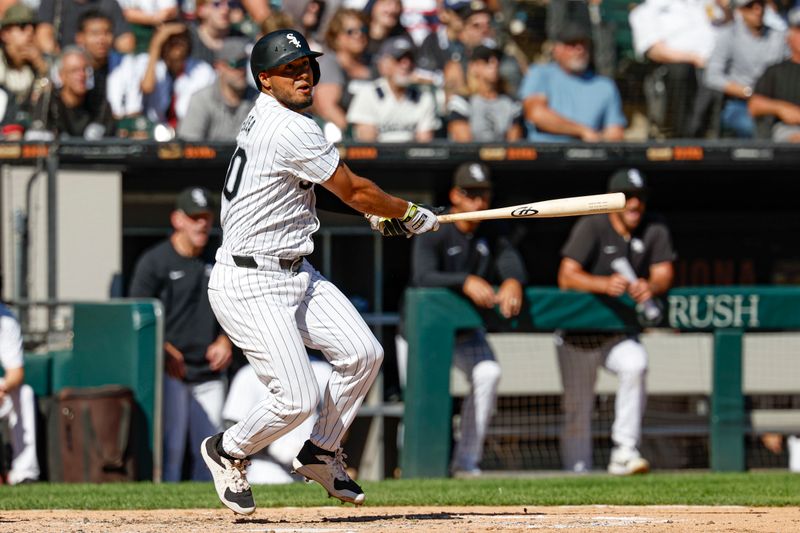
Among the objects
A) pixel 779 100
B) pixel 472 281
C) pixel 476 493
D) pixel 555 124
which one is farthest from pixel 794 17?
pixel 476 493

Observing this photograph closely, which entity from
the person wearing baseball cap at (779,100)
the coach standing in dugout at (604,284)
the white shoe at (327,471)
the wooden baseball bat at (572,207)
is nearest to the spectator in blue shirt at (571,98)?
the person wearing baseball cap at (779,100)

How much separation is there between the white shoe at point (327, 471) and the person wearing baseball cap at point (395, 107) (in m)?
4.12

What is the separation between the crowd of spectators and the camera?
880 centimetres

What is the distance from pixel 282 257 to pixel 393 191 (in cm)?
451

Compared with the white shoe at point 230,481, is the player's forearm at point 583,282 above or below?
above

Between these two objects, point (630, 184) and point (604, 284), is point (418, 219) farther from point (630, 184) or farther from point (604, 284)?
point (630, 184)

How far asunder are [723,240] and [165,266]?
4.16 metres

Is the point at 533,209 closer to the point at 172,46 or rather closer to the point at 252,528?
the point at 252,528

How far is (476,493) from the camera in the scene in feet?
20.9

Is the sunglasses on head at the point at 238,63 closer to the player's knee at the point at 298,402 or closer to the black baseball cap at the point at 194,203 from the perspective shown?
the black baseball cap at the point at 194,203

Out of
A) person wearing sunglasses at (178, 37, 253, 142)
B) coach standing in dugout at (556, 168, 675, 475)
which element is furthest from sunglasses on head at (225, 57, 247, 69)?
coach standing in dugout at (556, 168, 675, 475)

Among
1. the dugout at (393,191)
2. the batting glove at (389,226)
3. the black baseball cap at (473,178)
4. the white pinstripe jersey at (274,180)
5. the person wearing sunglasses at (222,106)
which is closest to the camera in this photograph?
the white pinstripe jersey at (274,180)

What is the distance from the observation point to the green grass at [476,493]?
5.95 m

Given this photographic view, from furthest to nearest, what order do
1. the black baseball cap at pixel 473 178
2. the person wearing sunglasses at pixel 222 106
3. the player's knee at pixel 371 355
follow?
the person wearing sunglasses at pixel 222 106, the black baseball cap at pixel 473 178, the player's knee at pixel 371 355
